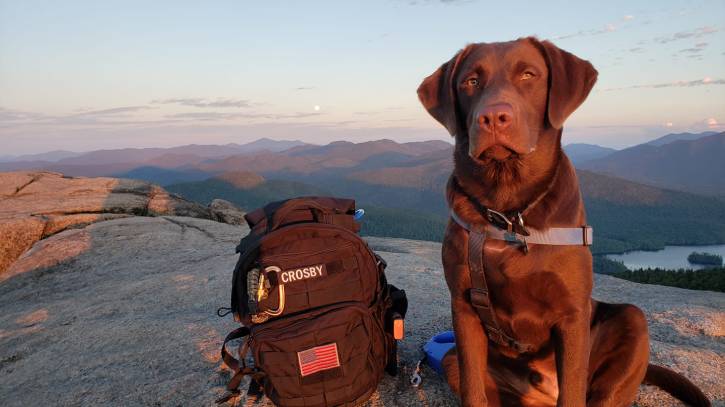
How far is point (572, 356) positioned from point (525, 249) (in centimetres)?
71

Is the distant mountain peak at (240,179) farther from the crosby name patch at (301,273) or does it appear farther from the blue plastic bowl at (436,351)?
the crosby name patch at (301,273)

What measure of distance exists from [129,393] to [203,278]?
4181 millimetres

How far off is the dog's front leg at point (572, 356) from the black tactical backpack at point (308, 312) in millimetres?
1558

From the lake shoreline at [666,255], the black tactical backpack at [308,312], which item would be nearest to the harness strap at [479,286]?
the black tactical backpack at [308,312]

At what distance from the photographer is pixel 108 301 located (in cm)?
747

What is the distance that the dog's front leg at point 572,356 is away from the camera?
277 centimetres

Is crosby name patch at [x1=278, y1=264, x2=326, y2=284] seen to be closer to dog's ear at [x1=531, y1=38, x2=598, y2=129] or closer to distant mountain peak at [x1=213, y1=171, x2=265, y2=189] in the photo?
dog's ear at [x1=531, y1=38, x2=598, y2=129]

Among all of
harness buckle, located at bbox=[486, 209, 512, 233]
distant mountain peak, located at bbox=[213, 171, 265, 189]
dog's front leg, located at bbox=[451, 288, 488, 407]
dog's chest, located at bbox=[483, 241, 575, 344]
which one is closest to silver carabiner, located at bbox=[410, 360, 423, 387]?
dog's front leg, located at bbox=[451, 288, 488, 407]

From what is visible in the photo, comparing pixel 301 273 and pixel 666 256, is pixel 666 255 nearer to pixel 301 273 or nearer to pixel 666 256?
pixel 666 256

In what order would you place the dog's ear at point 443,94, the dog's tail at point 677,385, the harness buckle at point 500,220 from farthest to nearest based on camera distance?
1. the dog's tail at point 677,385
2. the dog's ear at point 443,94
3. the harness buckle at point 500,220

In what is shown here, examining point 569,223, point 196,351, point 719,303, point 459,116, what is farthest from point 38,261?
point 719,303

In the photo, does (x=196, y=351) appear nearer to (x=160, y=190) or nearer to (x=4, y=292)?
(x=4, y=292)

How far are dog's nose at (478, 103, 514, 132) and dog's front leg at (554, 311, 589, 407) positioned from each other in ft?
4.10

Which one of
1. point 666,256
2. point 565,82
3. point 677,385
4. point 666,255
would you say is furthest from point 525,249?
point 666,255
